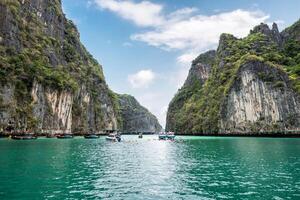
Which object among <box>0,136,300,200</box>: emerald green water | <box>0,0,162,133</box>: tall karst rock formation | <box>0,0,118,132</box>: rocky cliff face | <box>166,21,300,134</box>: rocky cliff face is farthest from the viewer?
<box>166,21,300,134</box>: rocky cliff face

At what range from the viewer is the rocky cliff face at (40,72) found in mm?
101062

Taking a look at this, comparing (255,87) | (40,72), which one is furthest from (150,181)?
(255,87)

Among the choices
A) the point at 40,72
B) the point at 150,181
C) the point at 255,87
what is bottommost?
the point at 150,181

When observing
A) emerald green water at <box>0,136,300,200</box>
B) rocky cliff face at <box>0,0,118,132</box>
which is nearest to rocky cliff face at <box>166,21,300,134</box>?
rocky cliff face at <box>0,0,118,132</box>

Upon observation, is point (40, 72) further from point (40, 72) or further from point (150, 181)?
point (150, 181)

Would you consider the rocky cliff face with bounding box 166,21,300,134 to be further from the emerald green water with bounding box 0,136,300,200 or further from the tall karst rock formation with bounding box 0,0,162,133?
the emerald green water with bounding box 0,136,300,200

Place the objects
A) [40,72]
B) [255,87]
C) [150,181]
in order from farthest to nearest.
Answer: [255,87] → [40,72] → [150,181]

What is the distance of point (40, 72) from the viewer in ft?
382

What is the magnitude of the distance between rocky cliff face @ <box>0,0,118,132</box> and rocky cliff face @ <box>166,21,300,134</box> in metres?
65.0

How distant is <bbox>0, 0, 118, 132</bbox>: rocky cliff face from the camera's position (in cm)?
10106

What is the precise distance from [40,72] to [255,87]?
83658 millimetres

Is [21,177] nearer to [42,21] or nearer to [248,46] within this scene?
[42,21]

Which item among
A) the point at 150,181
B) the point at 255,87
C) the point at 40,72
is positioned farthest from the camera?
the point at 255,87

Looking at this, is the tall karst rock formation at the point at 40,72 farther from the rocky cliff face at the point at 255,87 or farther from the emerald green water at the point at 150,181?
the emerald green water at the point at 150,181
